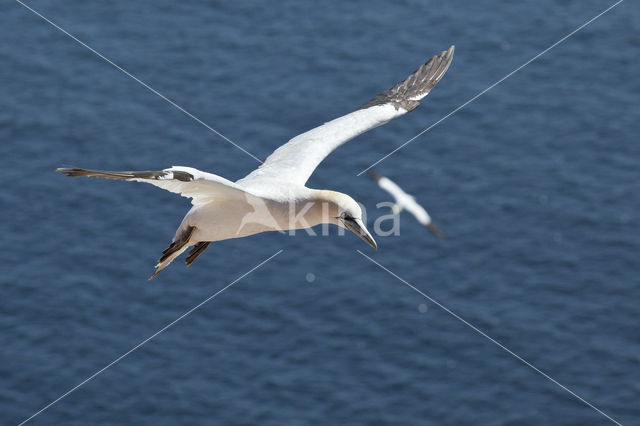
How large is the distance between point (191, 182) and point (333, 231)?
49.6m

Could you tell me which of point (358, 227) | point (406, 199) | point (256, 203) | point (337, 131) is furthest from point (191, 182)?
point (406, 199)

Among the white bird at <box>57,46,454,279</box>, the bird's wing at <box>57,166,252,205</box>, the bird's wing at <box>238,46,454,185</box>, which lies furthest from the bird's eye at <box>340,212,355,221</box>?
the bird's wing at <box>57,166,252,205</box>

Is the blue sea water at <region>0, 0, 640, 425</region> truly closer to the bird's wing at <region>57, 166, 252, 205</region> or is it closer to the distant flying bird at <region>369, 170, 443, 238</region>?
the distant flying bird at <region>369, 170, 443, 238</region>

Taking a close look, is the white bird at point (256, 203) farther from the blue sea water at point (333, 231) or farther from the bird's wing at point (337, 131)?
the blue sea water at point (333, 231)

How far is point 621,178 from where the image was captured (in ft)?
257

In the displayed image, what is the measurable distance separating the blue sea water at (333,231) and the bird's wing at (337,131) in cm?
3664

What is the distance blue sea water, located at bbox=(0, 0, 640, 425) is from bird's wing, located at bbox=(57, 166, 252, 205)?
4273cm

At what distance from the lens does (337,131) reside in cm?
3256

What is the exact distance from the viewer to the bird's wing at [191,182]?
2495 cm

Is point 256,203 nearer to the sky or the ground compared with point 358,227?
nearer to the ground

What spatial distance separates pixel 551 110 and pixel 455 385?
72.3 feet

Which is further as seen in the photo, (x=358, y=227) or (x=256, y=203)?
(x=358, y=227)

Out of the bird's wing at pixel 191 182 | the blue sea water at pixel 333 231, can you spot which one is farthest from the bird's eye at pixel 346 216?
the blue sea water at pixel 333 231

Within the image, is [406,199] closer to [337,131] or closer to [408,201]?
[408,201]
